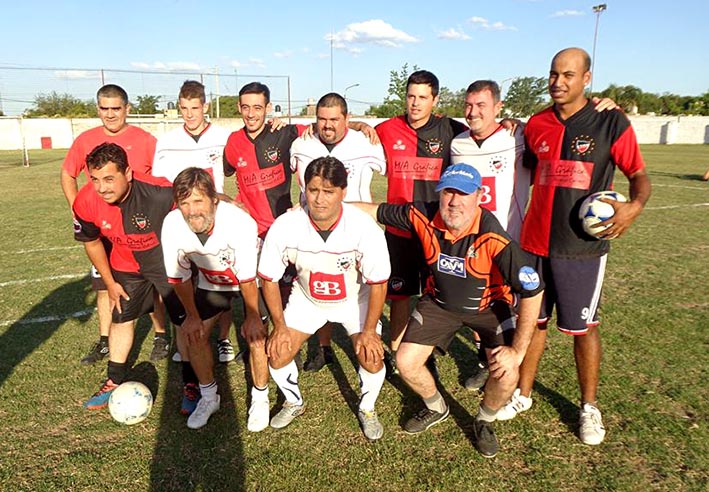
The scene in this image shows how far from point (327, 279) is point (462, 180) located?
119cm

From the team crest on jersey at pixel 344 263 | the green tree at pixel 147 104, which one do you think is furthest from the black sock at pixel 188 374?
the green tree at pixel 147 104

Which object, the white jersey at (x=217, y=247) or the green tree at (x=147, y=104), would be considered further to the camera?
the green tree at (x=147, y=104)

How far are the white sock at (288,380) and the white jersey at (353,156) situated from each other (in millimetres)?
1643

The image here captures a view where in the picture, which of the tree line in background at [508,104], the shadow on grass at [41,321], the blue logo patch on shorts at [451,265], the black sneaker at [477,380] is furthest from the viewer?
the tree line in background at [508,104]

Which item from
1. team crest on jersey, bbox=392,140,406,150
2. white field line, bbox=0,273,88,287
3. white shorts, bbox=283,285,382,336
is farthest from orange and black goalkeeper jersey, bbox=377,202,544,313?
white field line, bbox=0,273,88,287

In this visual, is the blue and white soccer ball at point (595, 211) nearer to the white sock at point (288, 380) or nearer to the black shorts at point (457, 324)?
the black shorts at point (457, 324)

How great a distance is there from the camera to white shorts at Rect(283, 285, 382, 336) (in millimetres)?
3742

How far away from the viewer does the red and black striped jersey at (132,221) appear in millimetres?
3902

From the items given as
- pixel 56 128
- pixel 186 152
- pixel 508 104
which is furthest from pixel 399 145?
pixel 508 104

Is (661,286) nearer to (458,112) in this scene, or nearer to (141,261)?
(141,261)

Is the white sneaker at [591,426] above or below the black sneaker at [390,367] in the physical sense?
above

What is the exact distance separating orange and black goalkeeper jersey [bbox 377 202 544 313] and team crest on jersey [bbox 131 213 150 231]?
6.14 feet

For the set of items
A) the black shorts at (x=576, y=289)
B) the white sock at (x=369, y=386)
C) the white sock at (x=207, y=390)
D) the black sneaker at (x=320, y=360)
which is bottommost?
the black sneaker at (x=320, y=360)

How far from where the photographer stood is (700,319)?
547 centimetres
